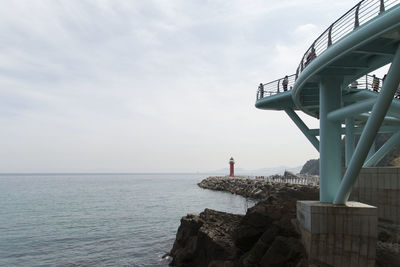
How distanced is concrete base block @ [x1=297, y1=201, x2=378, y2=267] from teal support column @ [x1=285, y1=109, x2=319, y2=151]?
17.8 feet

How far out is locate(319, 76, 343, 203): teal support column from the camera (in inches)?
513

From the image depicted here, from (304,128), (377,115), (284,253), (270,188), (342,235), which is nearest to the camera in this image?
(377,115)

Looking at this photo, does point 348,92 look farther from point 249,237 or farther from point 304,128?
point 249,237

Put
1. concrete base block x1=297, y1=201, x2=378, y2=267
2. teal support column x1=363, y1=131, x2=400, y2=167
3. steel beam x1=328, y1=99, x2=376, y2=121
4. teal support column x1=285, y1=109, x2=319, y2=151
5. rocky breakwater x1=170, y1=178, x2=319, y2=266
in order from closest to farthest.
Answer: steel beam x1=328, y1=99, x2=376, y2=121, concrete base block x1=297, y1=201, x2=378, y2=267, rocky breakwater x1=170, y1=178, x2=319, y2=266, teal support column x1=285, y1=109, x2=319, y2=151, teal support column x1=363, y1=131, x2=400, y2=167

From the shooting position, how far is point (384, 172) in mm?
15953

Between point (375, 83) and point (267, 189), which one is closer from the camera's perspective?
point (375, 83)

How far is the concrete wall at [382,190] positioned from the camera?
50.1ft

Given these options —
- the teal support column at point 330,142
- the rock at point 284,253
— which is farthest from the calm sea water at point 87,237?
the teal support column at point 330,142

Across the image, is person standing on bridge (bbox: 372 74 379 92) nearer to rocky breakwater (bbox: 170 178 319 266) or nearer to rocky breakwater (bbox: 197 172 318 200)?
rocky breakwater (bbox: 170 178 319 266)

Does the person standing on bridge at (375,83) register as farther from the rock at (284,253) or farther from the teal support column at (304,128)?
the rock at (284,253)

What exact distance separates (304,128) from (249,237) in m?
6.45

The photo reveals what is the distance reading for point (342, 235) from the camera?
11.6 m

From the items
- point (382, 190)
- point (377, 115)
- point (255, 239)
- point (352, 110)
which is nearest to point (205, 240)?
point (255, 239)

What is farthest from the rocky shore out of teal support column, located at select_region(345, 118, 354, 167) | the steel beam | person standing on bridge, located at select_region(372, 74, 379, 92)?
person standing on bridge, located at select_region(372, 74, 379, 92)
